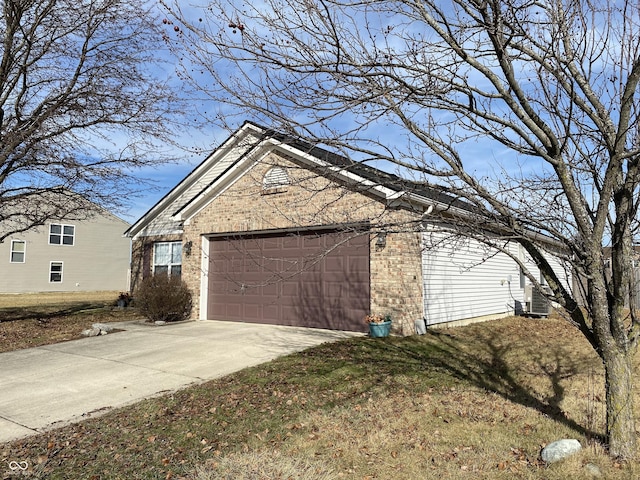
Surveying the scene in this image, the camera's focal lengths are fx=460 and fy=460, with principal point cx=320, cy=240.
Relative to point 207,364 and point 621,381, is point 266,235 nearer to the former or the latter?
point 207,364

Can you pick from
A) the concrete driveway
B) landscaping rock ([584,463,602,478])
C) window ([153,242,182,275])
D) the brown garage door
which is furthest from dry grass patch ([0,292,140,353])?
landscaping rock ([584,463,602,478])

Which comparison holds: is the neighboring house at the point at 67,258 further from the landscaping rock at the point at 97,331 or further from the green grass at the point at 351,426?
the green grass at the point at 351,426

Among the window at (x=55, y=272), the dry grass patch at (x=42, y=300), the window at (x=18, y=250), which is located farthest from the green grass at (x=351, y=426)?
the window at (x=55, y=272)

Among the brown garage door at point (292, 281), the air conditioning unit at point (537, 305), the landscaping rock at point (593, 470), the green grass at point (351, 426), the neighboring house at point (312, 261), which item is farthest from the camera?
the air conditioning unit at point (537, 305)

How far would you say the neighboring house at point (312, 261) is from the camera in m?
10.5

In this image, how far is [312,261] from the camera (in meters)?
11.0

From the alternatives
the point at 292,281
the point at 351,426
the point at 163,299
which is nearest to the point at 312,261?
the point at 292,281

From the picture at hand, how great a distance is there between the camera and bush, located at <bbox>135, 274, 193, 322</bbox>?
13.2 m

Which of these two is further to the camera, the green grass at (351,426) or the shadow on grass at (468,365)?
the shadow on grass at (468,365)

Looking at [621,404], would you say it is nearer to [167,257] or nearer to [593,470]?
[593,470]

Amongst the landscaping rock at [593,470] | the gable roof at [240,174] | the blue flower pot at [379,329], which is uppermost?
the gable roof at [240,174]

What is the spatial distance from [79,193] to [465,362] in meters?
10.8

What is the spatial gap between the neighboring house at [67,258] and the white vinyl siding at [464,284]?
21.5 m

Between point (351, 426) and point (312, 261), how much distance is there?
6.01m
